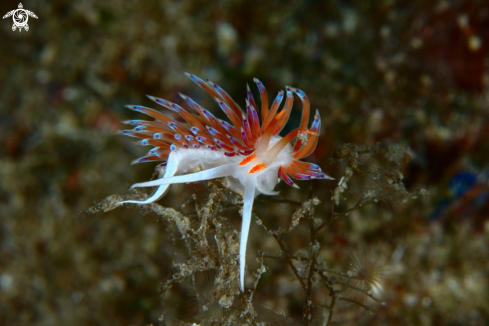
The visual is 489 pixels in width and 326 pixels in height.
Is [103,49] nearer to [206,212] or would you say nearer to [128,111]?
[128,111]

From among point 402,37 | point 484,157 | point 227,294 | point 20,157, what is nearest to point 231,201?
point 227,294

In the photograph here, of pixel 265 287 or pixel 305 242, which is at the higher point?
pixel 305 242

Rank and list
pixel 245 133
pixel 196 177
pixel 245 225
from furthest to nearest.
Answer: pixel 245 133, pixel 196 177, pixel 245 225

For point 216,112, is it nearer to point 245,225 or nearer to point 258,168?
point 258,168

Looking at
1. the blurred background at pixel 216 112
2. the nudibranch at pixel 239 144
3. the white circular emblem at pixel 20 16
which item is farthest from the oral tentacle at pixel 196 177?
the white circular emblem at pixel 20 16

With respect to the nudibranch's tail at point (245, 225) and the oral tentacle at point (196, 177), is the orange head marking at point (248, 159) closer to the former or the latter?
the oral tentacle at point (196, 177)

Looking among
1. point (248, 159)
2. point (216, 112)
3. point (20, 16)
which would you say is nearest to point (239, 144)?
point (248, 159)

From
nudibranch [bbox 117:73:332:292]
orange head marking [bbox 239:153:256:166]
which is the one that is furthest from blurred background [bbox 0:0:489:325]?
orange head marking [bbox 239:153:256:166]
